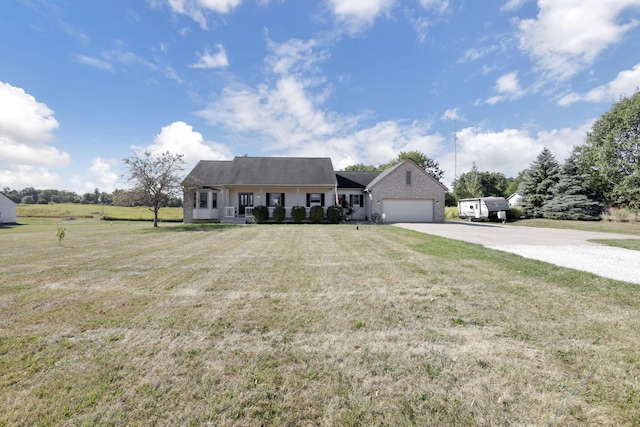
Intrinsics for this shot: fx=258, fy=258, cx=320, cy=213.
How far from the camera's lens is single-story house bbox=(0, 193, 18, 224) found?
31.4 meters

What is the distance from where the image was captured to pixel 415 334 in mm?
3246

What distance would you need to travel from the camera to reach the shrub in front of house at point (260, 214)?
20547 mm

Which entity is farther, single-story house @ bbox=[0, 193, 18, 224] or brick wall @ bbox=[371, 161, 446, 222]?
single-story house @ bbox=[0, 193, 18, 224]

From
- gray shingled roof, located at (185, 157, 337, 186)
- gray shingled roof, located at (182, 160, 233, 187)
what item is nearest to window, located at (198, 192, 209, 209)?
gray shingled roof, located at (182, 160, 233, 187)

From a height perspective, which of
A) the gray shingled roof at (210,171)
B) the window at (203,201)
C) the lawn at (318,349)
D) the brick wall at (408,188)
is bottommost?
the lawn at (318,349)

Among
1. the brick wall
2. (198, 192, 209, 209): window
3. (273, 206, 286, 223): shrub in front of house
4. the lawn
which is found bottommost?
the lawn

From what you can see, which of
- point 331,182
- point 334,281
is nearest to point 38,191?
point 331,182

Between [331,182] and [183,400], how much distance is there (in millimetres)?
20126

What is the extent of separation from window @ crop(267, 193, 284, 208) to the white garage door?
29.2 feet

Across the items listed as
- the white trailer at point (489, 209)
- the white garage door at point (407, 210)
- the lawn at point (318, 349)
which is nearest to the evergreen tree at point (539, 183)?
the white trailer at point (489, 209)

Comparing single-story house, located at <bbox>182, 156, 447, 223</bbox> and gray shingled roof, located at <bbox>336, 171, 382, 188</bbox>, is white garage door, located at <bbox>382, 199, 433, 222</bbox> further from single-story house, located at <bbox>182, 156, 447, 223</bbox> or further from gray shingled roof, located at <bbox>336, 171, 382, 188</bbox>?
gray shingled roof, located at <bbox>336, 171, 382, 188</bbox>

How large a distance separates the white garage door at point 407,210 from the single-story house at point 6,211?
45.0m

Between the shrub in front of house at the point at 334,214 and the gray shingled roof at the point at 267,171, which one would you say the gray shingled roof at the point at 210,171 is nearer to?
the gray shingled roof at the point at 267,171

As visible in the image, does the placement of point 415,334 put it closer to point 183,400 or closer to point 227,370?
point 227,370
